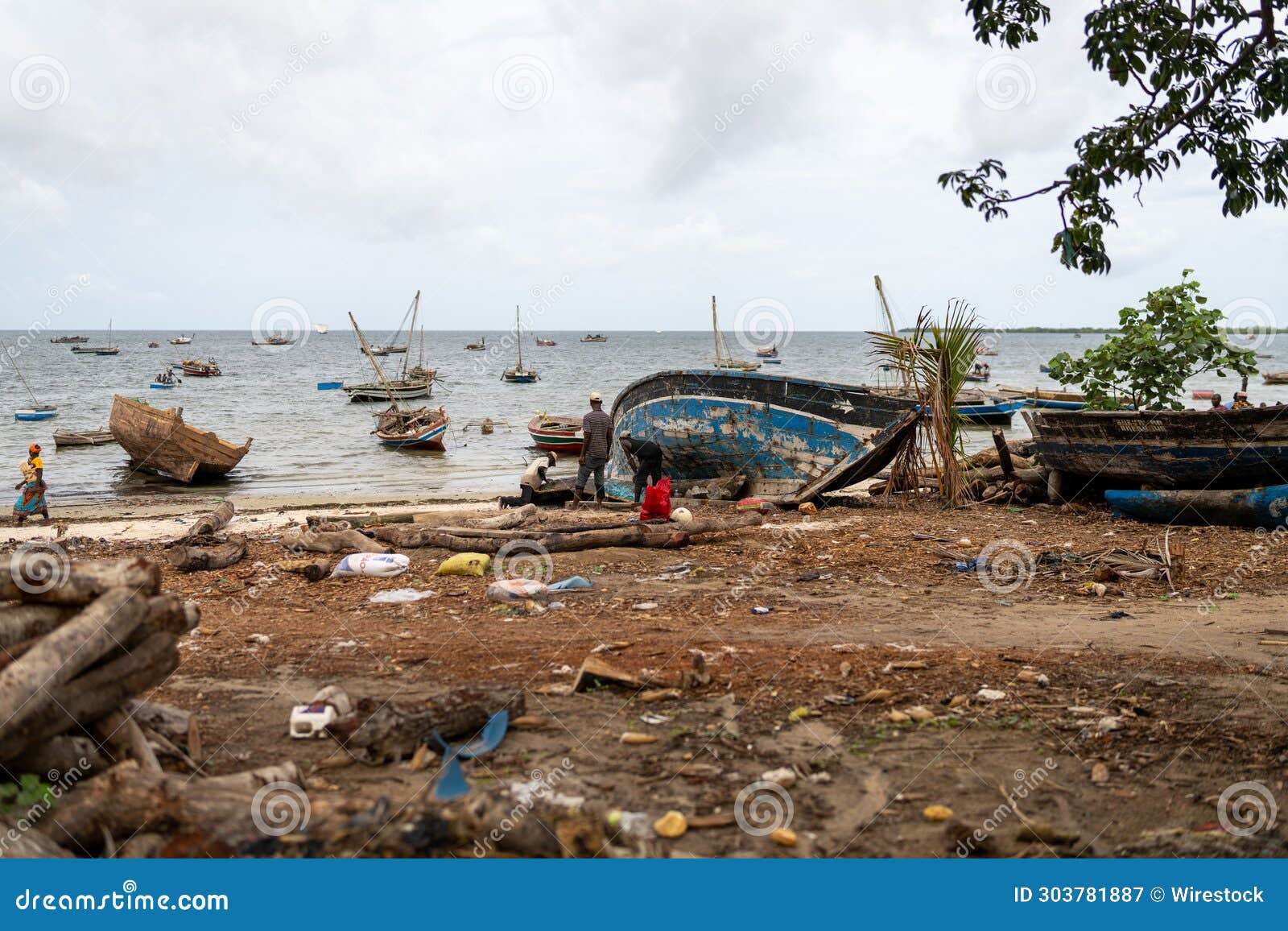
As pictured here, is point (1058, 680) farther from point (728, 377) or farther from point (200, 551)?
point (728, 377)

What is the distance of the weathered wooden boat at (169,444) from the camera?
70.0 ft

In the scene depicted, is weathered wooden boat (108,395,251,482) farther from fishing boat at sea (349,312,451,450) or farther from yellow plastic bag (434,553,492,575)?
yellow plastic bag (434,553,492,575)

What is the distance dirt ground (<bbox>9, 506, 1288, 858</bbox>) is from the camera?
3.57 m

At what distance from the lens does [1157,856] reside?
A: 3277 mm

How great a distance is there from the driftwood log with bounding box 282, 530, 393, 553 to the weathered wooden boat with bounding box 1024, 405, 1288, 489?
7774mm

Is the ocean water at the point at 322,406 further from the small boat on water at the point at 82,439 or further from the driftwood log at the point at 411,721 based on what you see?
the driftwood log at the point at 411,721

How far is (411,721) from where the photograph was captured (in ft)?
13.3

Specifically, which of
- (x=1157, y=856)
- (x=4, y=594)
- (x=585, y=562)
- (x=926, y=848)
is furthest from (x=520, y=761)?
(x=585, y=562)

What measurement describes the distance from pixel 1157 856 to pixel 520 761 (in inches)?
95.4

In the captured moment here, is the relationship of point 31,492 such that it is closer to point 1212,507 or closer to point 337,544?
point 337,544

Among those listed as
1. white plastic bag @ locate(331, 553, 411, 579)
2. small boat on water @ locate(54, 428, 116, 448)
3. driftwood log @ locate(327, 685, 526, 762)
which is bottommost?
white plastic bag @ locate(331, 553, 411, 579)

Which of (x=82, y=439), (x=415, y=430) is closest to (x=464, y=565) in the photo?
(x=415, y=430)

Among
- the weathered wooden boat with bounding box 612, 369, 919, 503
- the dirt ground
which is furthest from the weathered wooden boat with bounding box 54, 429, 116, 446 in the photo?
the dirt ground

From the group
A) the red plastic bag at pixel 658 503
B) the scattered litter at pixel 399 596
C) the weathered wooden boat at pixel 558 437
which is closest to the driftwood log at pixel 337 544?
the scattered litter at pixel 399 596
